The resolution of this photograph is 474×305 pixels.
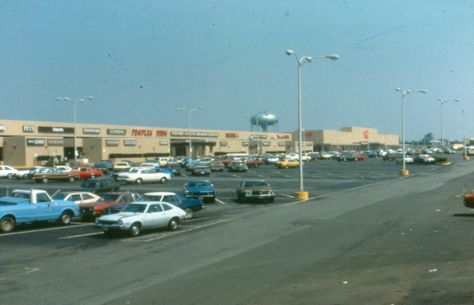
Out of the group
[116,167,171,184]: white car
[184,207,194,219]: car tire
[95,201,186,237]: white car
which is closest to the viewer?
[95,201,186,237]: white car

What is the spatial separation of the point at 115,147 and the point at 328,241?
76884mm

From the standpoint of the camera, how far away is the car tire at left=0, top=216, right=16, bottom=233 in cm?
2108

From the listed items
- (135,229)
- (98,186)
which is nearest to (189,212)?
(135,229)

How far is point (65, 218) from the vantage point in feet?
77.9

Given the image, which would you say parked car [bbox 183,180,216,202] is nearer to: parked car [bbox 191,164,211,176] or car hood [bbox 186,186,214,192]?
car hood [bbox 186,186,214,192]

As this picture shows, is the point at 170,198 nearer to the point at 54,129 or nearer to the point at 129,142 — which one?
the point at 54,129

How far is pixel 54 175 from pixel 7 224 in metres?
31.3

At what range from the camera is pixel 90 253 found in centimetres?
1661

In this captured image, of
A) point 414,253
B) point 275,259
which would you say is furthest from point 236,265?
point 414,253

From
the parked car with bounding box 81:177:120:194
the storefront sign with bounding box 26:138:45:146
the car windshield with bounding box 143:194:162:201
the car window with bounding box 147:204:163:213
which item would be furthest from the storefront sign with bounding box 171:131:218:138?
the car window with bounding box 147:204:163:213

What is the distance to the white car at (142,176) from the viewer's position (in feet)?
161

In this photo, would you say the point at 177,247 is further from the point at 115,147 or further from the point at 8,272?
the point at 115,147

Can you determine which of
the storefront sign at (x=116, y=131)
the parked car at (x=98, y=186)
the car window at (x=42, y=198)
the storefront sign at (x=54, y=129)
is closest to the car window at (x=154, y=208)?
the car window at (x=42, y=198)

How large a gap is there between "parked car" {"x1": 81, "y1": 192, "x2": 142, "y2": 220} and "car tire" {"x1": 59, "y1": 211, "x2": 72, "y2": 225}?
42.4 inches
